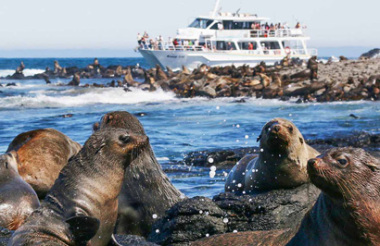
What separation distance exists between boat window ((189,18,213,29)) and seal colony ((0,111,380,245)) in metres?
49.5

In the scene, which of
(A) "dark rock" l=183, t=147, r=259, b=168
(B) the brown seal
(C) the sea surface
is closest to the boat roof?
(C) the sea surface

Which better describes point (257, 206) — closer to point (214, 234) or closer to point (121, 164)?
point (214, 234)

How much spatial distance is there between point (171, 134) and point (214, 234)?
43.1 feet

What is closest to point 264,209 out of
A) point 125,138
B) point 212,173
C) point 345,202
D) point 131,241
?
point 131,241

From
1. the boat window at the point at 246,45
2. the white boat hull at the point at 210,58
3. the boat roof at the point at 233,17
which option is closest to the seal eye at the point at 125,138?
the white boat hull at the point at 210,58

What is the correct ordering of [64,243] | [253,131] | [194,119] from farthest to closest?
[194,119], [253,131], [64,243]

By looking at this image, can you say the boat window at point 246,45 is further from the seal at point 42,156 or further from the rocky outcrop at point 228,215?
the rocky outcrop at point 228,215

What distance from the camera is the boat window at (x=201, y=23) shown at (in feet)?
187

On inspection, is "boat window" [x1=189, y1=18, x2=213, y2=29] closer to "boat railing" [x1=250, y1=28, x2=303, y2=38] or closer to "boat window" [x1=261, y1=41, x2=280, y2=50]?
"boat railing" [x1=250, y1=28, x2=303, y2=38]

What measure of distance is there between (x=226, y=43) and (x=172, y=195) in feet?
165

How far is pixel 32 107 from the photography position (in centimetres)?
2948

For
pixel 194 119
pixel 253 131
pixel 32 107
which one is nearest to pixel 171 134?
pixel 253 131

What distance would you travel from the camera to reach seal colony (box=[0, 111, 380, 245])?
4.15m

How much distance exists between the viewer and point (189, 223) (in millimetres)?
5781
